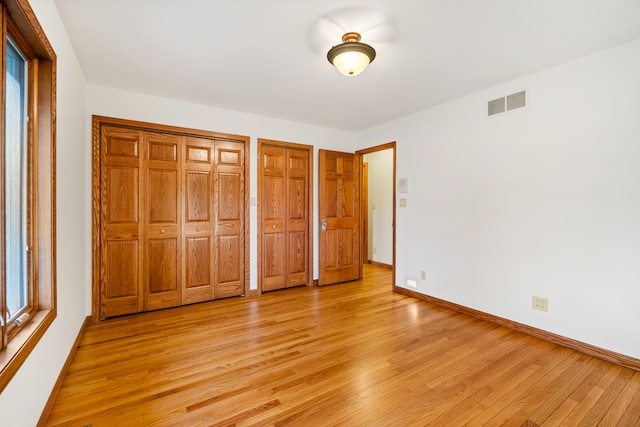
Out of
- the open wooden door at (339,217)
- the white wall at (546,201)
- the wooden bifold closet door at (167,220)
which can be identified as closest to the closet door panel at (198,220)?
the wooden bifold closet door at (167,220)

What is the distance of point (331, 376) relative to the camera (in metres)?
2.11

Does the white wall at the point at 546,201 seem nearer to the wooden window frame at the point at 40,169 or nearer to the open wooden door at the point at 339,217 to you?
the open wooden door at the point at 339,217

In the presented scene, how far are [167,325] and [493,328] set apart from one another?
3.36 metres

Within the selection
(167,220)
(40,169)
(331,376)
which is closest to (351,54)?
(40,169)

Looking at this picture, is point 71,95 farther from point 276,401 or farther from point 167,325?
point 276,401

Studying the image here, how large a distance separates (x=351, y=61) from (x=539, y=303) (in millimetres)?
2815

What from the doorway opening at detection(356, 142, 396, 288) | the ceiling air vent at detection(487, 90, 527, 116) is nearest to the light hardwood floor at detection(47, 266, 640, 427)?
the ceiling air vent at detection(487, 90, 527, 116)

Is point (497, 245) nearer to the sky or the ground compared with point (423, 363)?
nearer to the sky

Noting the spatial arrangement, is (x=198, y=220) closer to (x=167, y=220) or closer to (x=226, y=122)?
(x=167, y=220)

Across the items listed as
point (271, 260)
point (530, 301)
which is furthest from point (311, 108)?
point (530, 301)

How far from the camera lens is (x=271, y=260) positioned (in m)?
4.22

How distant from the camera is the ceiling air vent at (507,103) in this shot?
2895 mm

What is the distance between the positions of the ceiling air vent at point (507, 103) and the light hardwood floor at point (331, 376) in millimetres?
2264

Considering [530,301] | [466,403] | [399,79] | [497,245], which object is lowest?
[466,403]
